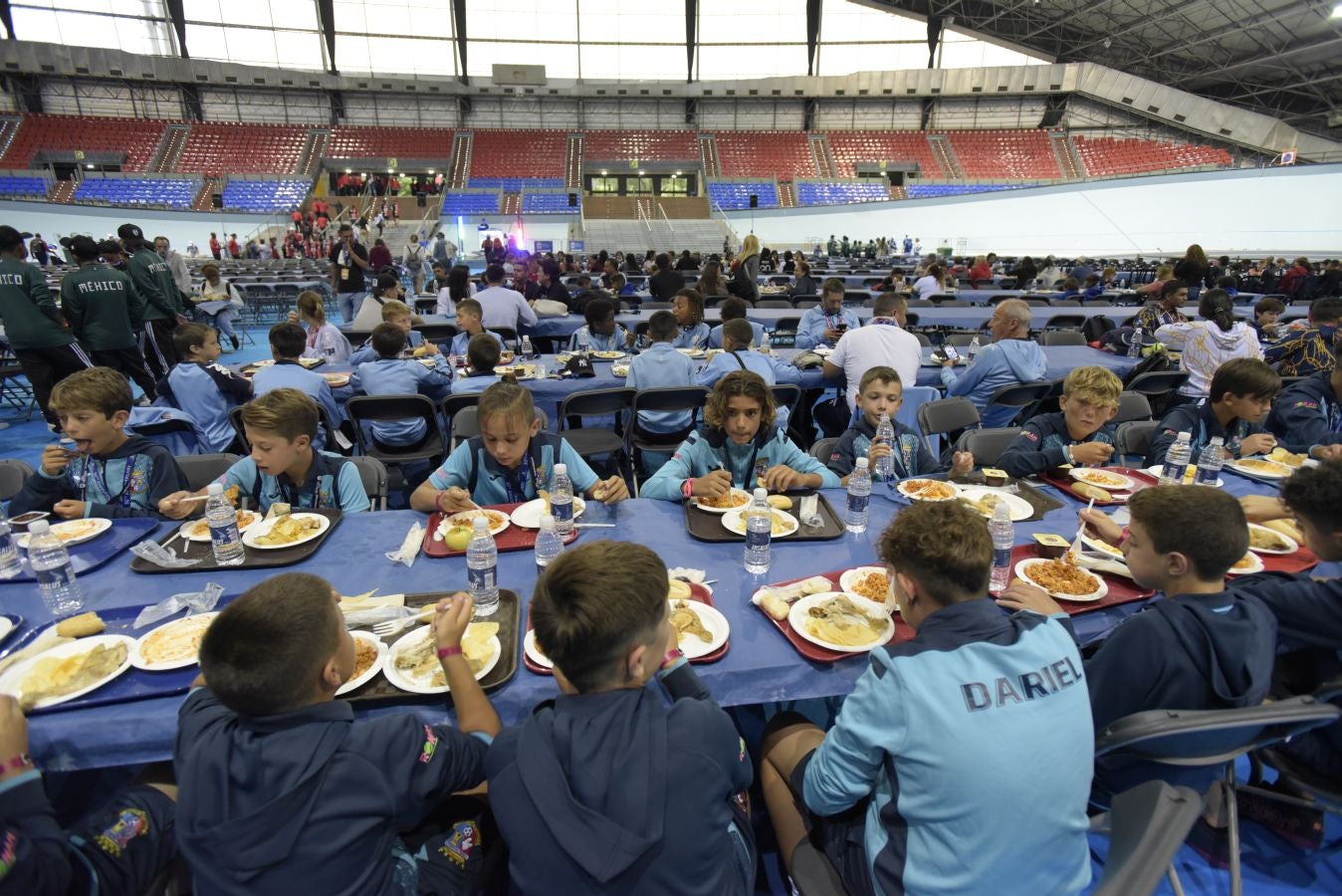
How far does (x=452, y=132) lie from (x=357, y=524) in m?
35.6

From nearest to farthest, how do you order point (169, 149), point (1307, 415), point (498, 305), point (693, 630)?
point (693, 630) → point (1307, 415) → point (498, 305) → point (169, 149)

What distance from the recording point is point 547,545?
2.29m

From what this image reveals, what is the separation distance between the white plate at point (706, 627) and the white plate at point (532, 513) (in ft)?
2.71

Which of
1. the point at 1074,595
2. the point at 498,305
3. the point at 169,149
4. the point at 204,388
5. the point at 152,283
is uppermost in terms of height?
the point at 169,149

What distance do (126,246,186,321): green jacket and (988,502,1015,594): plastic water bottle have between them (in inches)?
367

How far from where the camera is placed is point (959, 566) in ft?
5.08

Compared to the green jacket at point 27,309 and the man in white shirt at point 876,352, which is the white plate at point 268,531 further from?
the green jacket at point 27,309

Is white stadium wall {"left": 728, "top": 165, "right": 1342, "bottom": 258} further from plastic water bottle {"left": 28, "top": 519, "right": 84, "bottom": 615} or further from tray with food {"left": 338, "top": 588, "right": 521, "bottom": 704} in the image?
A: plastic water bottle {"left": 28, "top": 519, "right": 84, "bottom": 615}

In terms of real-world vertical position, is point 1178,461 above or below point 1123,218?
below

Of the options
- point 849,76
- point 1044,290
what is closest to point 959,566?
point 1044,290

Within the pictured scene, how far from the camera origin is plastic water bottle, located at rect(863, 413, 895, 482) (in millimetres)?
3122

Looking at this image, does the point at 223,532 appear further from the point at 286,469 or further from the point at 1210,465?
the point at 1210,465

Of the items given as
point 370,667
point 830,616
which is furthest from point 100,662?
point 830,616

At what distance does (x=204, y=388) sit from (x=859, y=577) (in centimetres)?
491
